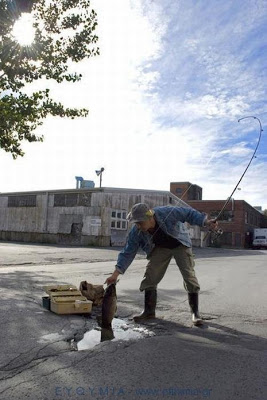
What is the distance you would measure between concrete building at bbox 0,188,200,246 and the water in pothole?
973 inches

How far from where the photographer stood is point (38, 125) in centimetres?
1530

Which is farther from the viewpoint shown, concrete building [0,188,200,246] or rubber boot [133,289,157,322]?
concrete building [0,188,200,246]

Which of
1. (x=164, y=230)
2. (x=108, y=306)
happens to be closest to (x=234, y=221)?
(x=164, y=230)

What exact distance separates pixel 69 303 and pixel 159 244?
4.70 feet

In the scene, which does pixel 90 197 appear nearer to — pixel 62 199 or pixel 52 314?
pixel 62 199

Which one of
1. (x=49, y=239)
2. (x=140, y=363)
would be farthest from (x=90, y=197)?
(x=140, y=363)

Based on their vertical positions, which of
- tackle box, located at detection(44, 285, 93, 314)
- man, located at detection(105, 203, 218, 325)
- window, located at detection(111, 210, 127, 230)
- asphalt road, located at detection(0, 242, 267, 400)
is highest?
Answer: window, located at detection(111, 210, 127, 230)

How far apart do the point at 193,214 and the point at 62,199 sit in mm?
28991

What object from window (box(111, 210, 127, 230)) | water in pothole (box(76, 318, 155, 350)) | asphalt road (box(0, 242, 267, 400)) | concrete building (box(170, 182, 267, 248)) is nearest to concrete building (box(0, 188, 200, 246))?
window (box(111, 210, 127, 230))

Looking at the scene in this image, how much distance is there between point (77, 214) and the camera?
105ft

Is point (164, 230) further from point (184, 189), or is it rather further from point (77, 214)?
point (184, 189)

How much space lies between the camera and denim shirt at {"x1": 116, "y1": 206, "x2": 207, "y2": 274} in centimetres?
512

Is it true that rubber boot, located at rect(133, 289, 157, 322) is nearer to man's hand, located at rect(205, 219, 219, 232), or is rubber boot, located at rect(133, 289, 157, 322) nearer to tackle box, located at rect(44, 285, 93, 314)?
tackle box, located at rect(44, 285, 93, 314)

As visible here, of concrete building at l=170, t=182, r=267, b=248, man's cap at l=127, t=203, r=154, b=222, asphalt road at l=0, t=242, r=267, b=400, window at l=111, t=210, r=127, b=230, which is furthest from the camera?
concrete building at l=170, t=182, r=267, b=248
